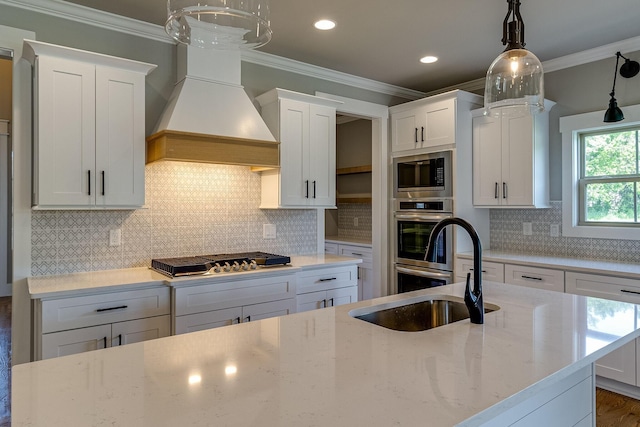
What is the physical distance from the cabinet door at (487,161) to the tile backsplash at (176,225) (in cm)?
163

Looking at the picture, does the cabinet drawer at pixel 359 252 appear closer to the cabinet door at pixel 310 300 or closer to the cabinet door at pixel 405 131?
the cabinet door at pixel 405 131

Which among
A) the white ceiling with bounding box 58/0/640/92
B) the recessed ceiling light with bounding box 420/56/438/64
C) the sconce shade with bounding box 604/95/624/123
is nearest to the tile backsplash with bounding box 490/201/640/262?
the sconce shade with bounding box 604/95/624/123

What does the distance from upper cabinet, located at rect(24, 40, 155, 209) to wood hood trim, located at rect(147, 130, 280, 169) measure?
0.17 meters

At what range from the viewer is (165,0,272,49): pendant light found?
1455 millimetres

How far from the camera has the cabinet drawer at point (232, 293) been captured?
270cm

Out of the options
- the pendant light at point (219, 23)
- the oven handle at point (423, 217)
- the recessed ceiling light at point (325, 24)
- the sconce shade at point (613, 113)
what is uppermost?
the recessed ceiling light at point (325, 24)

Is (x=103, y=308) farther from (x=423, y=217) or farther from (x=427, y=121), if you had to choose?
(x=427, y=121)

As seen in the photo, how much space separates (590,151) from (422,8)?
83.2 inches

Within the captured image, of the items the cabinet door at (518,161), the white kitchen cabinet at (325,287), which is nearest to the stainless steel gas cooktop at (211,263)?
the white kitchen cabinet at (325,287)

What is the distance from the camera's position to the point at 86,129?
265cm

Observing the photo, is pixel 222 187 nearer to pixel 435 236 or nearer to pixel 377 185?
pixel 377 185

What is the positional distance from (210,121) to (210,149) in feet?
0.67

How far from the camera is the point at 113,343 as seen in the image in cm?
251

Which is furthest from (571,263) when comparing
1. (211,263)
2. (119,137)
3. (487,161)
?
(119,137)
